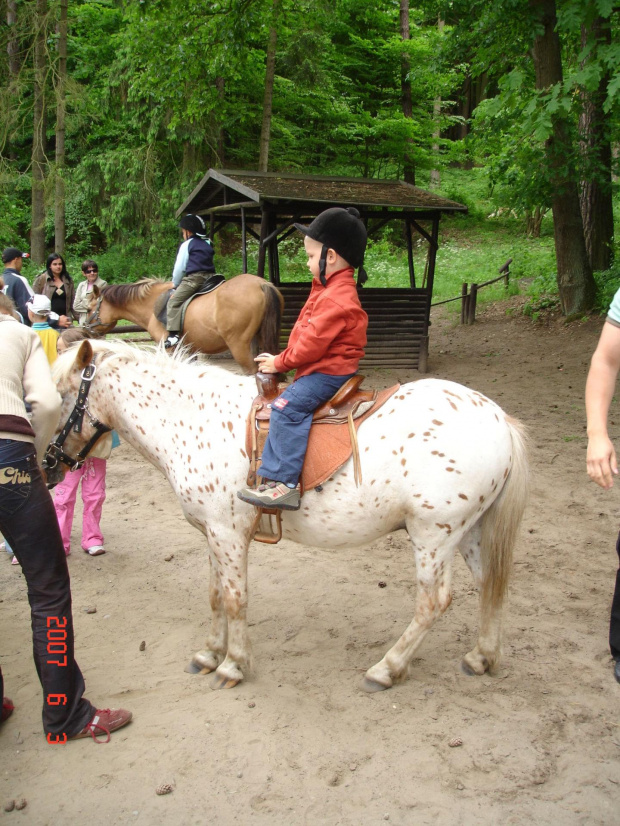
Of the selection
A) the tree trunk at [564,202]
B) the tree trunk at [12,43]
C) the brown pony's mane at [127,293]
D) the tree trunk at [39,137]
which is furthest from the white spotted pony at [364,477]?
the tree trunk at [12,43]

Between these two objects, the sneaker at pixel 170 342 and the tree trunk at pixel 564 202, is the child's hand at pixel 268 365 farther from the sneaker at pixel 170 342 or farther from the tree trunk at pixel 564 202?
the tree trunk at pixel 564 202

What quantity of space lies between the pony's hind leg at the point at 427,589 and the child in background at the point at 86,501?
2.57 meters

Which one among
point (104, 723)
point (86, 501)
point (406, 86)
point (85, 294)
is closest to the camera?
point (104, 723)

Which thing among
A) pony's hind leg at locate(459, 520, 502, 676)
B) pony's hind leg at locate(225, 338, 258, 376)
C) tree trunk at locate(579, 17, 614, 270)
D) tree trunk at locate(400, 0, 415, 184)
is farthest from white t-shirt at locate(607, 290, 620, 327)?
tree trunk at locate(400, 0, 415, 184)

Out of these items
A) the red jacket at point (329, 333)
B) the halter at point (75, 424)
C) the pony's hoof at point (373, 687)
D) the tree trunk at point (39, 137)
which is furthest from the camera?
the tree trunk at point (39, 137)

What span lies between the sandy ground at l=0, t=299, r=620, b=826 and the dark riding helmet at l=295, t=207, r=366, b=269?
2317 mm

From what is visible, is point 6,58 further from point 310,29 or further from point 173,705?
point 173,705

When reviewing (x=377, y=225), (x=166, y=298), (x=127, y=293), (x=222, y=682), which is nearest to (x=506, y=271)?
(x=377, y=225)

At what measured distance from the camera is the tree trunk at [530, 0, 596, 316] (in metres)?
10.8

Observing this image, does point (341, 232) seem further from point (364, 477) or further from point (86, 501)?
point (86, 501)

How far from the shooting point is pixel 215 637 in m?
3.71

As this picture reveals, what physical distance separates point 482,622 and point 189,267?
693 cm

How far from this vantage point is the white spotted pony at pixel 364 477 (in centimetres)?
314

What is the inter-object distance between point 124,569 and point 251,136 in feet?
73.6
